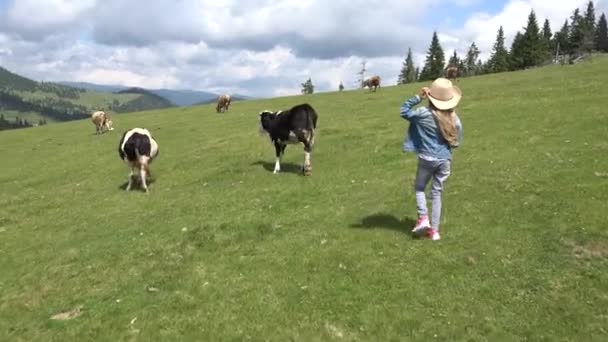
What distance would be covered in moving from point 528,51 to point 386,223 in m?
97.8

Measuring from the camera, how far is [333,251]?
12258 millimetres

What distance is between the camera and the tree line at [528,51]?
101312mm

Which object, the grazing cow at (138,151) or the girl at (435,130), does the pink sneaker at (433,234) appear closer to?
the girl at (435,130)

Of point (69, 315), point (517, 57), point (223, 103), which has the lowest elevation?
point (69, 315)

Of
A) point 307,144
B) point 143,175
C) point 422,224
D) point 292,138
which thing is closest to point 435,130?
point 422,224

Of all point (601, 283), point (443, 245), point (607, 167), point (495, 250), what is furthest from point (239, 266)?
point (607, 167)

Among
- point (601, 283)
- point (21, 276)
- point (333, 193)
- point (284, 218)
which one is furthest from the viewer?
point (333, 193)

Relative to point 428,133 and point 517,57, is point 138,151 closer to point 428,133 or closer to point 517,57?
point 428,133

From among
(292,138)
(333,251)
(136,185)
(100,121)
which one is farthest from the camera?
(100,121)

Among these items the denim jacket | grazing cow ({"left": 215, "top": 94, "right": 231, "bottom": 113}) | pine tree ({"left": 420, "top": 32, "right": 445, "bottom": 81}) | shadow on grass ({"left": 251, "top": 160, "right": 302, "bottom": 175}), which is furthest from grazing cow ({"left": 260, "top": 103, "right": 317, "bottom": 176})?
pine tree ({"left": 420, "top": 32, "right": 445, "bottom": 81})

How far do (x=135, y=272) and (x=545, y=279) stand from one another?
8.70 meters

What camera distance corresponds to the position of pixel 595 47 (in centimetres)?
12762

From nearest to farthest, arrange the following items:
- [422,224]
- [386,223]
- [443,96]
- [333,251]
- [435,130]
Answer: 1. [443,96]
2. [435,130]
3. [422,224]
4. [333,251]
5. [386,223]

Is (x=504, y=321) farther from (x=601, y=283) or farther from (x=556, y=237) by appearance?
(x=556, y=237)
